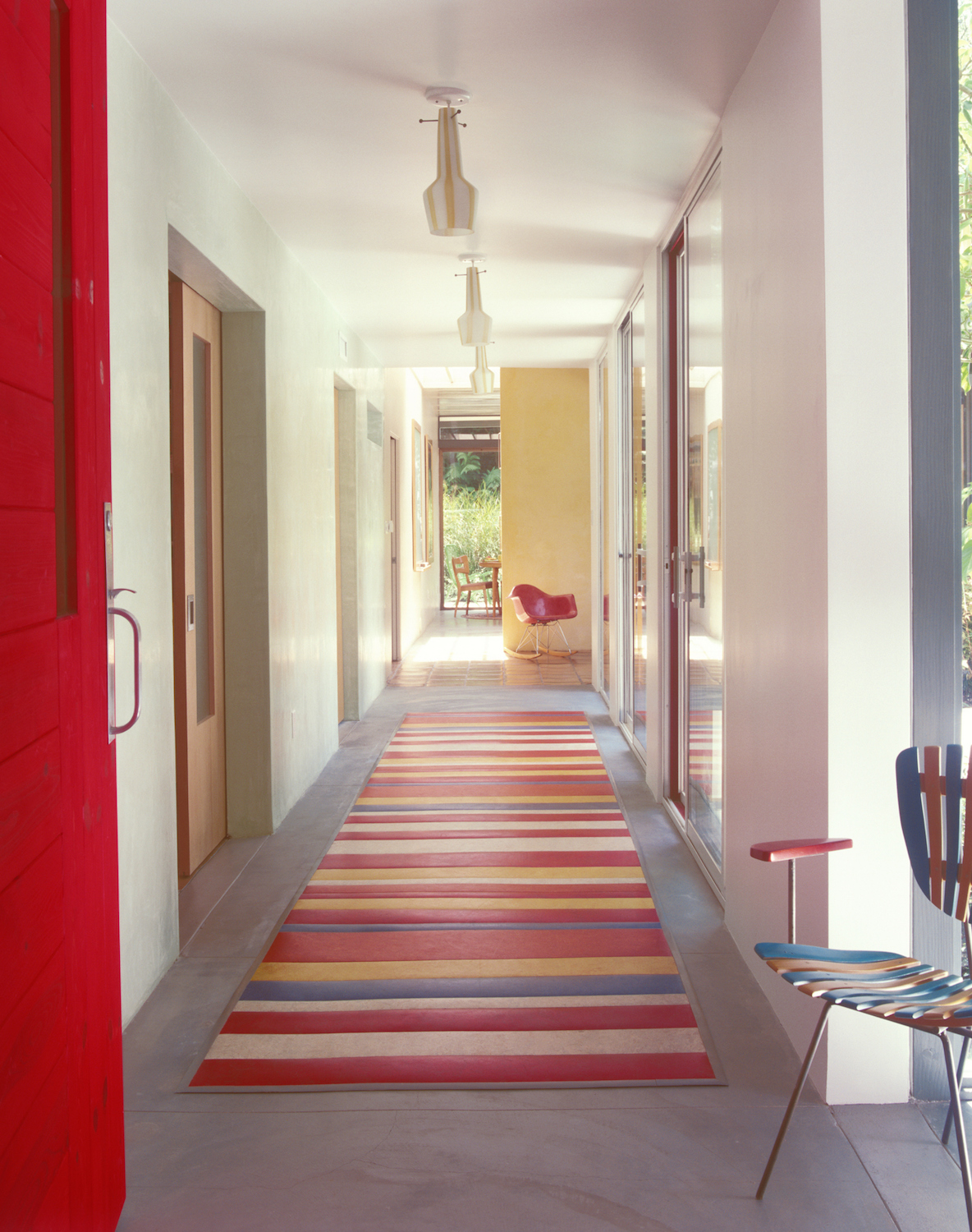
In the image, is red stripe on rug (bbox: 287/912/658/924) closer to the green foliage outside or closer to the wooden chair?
the wooden chair

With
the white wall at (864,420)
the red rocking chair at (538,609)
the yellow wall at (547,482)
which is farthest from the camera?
the yellow wall at (547,482)

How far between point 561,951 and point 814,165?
92.4 inches

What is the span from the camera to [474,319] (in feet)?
16.8

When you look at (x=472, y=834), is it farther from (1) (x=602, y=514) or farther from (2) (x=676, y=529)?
(1) (x=602, y=514)

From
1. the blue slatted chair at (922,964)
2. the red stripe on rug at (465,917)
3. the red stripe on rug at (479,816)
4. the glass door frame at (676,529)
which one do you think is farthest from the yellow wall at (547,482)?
the blue slatted chair at (922,964)

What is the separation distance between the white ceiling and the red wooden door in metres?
1.08

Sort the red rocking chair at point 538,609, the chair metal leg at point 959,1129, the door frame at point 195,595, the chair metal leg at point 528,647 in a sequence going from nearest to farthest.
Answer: the chair metal leg at point 959,1129 < the door frame at point 195,595 < the red rocking chair at point 538,609 < the chair metal leg at point 528,647

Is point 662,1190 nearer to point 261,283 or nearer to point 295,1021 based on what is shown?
point 295,1021

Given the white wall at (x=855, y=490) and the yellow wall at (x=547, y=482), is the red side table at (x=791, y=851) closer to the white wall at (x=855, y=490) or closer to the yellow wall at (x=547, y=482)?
the white wall at (x=855, y=490)

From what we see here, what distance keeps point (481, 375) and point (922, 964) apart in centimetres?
520

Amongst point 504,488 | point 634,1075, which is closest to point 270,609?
point 634,1075

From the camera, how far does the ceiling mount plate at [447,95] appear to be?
3.26m

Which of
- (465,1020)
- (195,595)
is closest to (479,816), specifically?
(195,595)

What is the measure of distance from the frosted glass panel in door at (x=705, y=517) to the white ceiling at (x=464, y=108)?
13.4 inches
